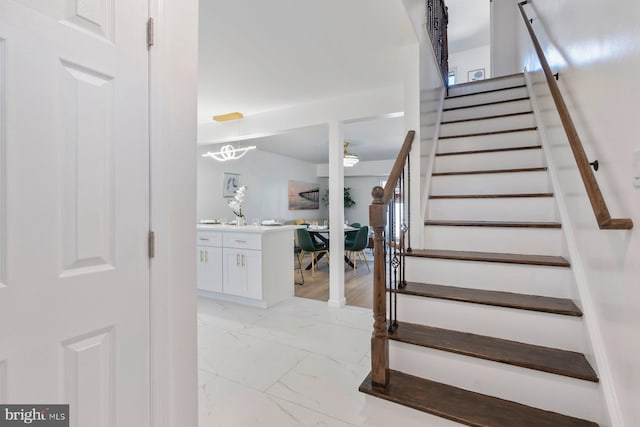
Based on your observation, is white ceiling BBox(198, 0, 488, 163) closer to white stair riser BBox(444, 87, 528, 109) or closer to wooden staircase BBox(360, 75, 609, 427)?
white stair riser BBox(444, 87, 528, 109)

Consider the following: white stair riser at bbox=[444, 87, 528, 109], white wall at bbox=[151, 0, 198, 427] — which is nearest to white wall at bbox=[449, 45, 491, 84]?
white stair riser at bbox=[444, 87, 528, 109]

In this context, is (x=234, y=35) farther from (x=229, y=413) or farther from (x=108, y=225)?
(x=229, y=413)

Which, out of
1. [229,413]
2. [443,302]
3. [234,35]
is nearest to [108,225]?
[229,413]

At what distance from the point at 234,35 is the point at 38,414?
2573mm

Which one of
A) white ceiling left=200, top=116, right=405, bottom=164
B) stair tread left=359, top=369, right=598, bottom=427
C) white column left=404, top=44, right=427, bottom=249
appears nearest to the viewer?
stair tread left=359, top=369, right=598, bottom=427

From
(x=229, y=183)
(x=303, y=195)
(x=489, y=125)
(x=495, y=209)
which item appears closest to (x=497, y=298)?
(x=495, y=209)

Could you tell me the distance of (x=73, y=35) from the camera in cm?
81

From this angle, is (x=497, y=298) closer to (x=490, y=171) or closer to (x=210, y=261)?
(x=490, y=171)

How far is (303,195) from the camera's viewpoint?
8.66 metres

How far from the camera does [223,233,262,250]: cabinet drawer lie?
3635mm

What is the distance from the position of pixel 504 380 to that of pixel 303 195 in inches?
293

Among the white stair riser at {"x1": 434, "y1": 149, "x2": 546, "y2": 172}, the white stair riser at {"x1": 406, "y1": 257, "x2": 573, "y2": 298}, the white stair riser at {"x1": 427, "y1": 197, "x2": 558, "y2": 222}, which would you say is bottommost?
the white stair riser at {"x1": 406, "y1": 257, "x2": 573, "y2": 298}

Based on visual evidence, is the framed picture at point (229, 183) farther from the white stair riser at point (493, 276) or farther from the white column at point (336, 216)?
the white stair riser at point (493, 276)

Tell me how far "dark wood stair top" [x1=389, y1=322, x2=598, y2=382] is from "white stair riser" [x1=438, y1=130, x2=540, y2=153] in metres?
1.85
